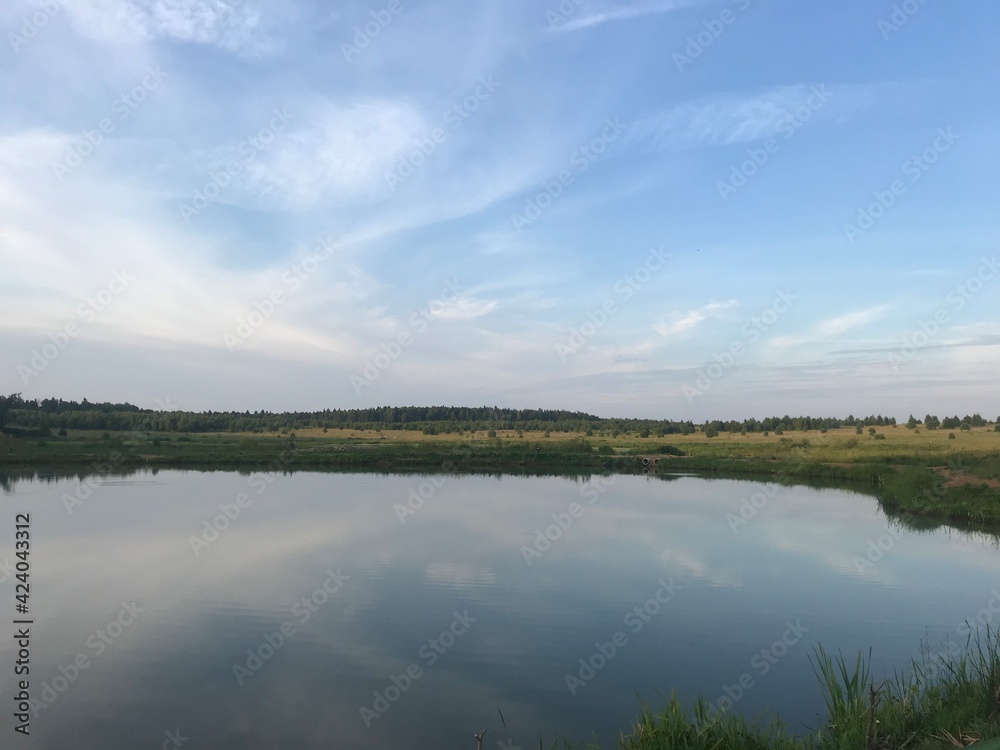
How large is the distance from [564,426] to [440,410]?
24.1 meters

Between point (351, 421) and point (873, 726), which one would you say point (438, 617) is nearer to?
point (873, 726)

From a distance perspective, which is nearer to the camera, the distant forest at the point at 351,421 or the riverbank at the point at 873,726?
the riverbank at the point at 873,726

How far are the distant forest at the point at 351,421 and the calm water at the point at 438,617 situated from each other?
45.0 metres

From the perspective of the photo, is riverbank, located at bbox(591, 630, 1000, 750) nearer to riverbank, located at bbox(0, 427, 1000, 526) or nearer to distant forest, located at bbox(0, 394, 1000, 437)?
riverbank, located at bbox(0, 427, 1000, 526)

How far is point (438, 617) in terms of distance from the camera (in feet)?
32.8

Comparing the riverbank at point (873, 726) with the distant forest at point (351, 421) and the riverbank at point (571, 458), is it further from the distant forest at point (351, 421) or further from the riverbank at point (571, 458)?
the distant forest at point (351, 421)

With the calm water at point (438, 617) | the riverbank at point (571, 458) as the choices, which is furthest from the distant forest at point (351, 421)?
the calm water at point (438, 617)

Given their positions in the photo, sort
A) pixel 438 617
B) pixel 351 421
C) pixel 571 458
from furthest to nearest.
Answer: pixel 351 421
pixel 571 458
pixel 438 617

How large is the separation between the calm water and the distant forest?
148ft

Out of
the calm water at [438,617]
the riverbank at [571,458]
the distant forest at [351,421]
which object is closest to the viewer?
the calm water at [438,617]

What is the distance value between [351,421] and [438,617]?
3654 inches

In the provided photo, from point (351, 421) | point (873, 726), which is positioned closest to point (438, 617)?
point (873, 726)

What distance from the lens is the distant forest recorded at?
60.4m

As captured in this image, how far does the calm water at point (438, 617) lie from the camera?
6746mm
